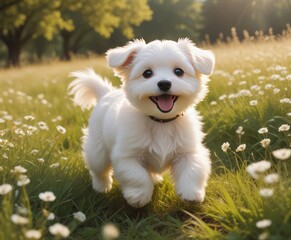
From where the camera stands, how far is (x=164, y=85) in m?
3.09

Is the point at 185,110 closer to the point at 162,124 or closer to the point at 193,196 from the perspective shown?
the point at 162,124

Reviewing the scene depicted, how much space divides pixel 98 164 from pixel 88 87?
994mm

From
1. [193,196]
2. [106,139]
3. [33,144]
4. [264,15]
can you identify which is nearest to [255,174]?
[193,196]

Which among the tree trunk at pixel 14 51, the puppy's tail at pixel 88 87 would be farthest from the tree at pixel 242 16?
the puppy's tail at pixel 88 87

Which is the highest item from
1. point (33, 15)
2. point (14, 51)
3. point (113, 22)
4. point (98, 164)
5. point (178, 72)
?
point (178, 72)

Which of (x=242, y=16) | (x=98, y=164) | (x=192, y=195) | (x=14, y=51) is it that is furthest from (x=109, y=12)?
Answer: (x=192, y=195)

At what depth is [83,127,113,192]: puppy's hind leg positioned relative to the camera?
4023 mm

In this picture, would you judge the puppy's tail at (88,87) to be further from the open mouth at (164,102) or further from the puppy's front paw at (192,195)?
the puppy's front paw at (192,195)

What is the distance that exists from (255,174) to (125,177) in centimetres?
121

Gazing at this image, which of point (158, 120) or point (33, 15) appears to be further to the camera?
point (33, 15)

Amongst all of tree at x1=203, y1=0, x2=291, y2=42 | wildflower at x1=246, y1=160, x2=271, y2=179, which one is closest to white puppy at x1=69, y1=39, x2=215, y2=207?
wildflower at x1=246, y1=160, x2=271, y2=179

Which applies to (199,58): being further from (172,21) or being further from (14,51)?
(172,21)

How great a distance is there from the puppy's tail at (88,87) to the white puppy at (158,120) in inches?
35.5

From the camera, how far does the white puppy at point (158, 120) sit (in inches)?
127
